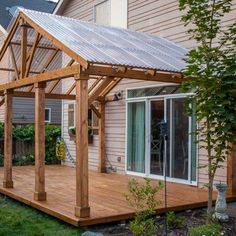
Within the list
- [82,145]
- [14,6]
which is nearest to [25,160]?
[82,145]

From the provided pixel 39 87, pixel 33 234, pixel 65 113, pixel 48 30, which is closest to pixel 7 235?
pixel 33 234

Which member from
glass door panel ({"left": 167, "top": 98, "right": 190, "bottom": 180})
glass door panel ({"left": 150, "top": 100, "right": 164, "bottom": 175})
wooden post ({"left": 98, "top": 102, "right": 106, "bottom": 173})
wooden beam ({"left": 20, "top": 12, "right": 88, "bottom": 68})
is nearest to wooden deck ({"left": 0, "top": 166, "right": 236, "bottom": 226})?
glass door panel ({"left": 167, "top": 98, "right": 190, "bottom": 180})

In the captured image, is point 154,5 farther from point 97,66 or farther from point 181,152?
point 97,66

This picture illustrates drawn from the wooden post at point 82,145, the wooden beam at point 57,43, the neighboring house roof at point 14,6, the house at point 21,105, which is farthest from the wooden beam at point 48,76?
the neighboring house roof at point 14,6

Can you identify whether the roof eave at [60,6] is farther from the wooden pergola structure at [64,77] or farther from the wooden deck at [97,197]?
the wooden deck at [97,197]

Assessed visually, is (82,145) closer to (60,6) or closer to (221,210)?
(221,210)

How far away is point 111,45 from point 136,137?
13.7ft

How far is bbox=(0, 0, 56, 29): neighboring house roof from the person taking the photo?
74.0 feet

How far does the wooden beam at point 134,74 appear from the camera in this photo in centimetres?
674

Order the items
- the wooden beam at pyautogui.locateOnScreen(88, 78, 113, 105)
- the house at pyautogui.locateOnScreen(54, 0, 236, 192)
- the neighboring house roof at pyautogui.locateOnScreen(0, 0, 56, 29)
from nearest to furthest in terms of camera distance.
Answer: the wooden beam at pyautogui.locateOnScreen(88, 78, 113, 105)
the house at pyautogui.locateOnScreen(54, 0, 236, 192)
the neighboring house roof at pyautogui.locateOnScreen(0, 0, 56, 29)

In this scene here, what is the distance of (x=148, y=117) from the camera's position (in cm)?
1098

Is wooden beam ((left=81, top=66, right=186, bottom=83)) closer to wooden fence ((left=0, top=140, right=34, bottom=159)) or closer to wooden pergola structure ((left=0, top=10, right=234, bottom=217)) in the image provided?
wooden pergola structure ((left=0, top=10, right=234, bottom=217))

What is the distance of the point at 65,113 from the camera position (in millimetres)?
15422

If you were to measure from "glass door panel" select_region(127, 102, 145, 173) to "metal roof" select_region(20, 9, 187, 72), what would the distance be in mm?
2270
